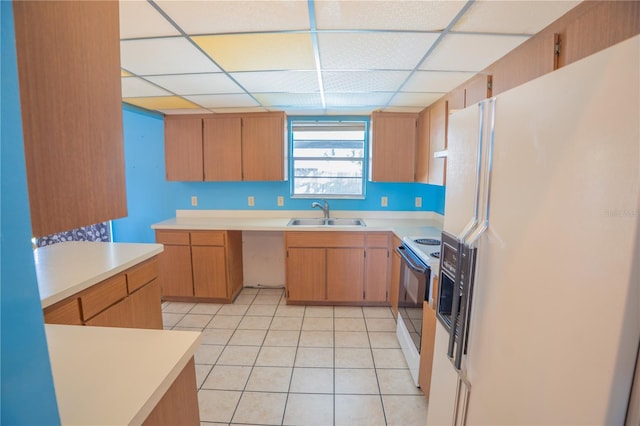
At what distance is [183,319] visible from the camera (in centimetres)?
296

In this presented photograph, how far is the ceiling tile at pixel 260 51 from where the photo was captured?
4.90ft

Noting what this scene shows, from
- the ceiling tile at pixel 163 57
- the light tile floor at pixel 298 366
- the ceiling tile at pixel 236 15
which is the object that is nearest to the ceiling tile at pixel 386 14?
the ceiling tile at pixel 236 15

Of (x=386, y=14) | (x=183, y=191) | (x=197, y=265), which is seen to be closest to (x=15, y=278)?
(x=386, y=14)

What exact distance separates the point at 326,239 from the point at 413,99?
1.59 meters

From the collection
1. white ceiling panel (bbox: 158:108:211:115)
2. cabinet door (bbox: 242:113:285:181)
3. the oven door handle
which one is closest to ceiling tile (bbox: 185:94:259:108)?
white ceiling panel (bbox: 158:108:211:115)

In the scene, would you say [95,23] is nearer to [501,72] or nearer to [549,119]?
[549,119]

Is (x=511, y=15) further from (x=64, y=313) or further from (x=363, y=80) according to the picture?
(x=64, y=313)

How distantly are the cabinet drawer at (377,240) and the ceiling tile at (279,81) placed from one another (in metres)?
1.54

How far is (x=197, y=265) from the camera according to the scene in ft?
10.5

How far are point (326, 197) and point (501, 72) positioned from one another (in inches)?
89.7

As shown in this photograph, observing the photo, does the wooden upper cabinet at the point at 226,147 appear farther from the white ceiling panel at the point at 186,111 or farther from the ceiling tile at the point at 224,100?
the ceiling tile at the point at 224,100

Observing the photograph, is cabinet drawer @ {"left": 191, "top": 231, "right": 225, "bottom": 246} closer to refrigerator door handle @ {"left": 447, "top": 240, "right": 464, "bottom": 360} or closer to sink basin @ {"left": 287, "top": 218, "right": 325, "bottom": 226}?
sink basin @ {"left": 287, "top": 218, "right": 325, "bottom": 226}

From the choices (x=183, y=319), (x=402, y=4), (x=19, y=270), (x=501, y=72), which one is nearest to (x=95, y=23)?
(x=19, y=270)

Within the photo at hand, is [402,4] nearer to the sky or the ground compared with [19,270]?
nearer to the sky
